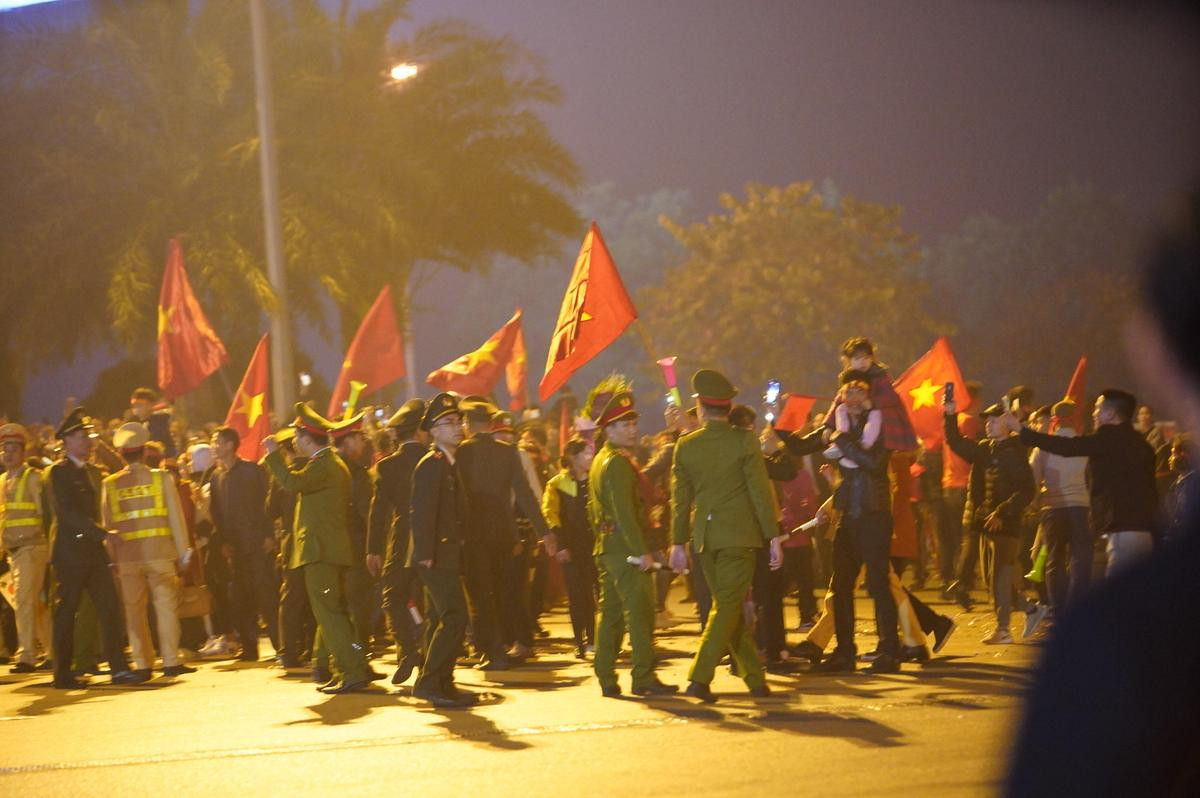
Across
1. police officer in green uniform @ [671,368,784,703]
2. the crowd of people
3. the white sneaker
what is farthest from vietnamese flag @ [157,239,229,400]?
police officer in green uniform @ [671,368,784,703]

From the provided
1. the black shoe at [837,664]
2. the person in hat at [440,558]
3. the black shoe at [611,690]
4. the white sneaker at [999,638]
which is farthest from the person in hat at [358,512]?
the white sneaker at [999,638]

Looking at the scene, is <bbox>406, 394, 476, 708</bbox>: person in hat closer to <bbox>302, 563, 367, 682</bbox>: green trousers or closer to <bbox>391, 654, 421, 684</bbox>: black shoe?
<bbox>302, 563, 367, 682</bbox>: green trousers

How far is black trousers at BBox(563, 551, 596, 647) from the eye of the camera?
1391 cm

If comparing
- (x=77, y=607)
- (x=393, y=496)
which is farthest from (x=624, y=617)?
(x=77, y=607)

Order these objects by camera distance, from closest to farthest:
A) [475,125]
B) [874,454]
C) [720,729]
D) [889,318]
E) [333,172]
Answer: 1. [720,729]
2. [874,454]
3. [333,172]
4. [475,125]
5. [889,318]

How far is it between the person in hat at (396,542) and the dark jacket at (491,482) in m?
0.81

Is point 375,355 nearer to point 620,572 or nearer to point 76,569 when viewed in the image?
point 76,569

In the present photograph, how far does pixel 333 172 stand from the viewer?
34.8m

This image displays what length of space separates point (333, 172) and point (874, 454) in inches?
982

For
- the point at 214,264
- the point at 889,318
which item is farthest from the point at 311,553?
the point at 889,318

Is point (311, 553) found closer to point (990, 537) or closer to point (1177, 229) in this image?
point (990, 537)

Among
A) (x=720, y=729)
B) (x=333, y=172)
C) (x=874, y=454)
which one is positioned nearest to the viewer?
(x=720, y=729)

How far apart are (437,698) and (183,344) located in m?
11.3

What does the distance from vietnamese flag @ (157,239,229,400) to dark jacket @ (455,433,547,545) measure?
8.12m
